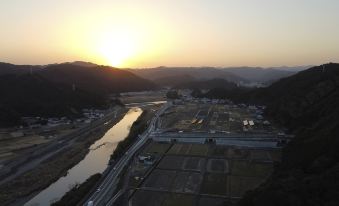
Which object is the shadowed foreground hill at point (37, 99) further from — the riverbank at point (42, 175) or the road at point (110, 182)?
the road at point (110, 182)

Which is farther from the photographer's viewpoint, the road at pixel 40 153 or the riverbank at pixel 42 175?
the road at pixel 40 153

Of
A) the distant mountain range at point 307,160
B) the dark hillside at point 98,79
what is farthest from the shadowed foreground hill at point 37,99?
the distant mountain range at point 307,160

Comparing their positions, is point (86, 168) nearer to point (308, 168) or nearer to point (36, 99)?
point (308, 168)

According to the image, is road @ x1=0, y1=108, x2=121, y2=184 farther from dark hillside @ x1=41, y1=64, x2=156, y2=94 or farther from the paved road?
dark hillside @ x1=41, y1=64, x2=156, y2=94

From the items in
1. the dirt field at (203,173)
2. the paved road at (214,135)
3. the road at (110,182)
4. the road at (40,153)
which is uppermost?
the road at (110,182)

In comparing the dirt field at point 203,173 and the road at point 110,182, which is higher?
the road at point 110,182

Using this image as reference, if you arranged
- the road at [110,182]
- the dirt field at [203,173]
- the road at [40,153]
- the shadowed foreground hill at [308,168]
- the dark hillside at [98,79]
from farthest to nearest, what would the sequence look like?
the dark hillside at [98,79], the road at [40,153], the dirt field at [203,173], the road at [110,182], the shadowed foreground hill at [308,168]
